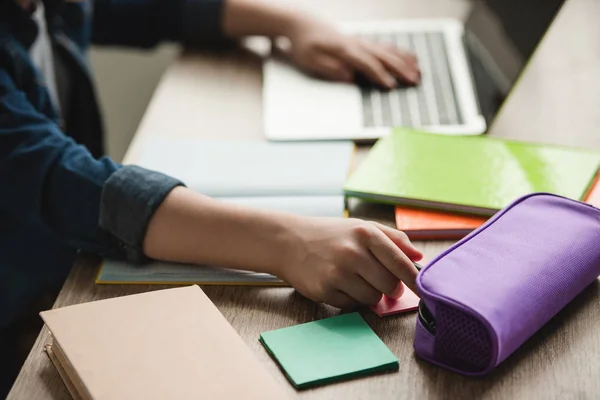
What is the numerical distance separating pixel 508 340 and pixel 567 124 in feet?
1.82

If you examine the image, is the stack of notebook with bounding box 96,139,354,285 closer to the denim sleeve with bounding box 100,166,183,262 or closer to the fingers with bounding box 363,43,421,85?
the denim sleeve with bounding box 100,166,183,262

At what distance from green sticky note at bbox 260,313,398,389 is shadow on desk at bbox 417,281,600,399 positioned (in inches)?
1.6

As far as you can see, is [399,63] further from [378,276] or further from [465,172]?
[378,276]

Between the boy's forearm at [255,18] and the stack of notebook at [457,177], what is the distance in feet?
1.33

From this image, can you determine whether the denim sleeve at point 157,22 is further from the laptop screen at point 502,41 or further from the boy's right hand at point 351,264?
the boy's right hand at point 351,264

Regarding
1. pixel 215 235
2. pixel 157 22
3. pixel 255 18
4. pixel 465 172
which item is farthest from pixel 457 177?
pixel 157 22

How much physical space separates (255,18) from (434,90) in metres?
0.34

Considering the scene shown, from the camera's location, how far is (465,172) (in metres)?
0.87

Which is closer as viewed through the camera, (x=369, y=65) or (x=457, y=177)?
(x=457, y=177)

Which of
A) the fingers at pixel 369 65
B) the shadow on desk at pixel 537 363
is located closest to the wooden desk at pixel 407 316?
the shadow on desk at pixel 537 363

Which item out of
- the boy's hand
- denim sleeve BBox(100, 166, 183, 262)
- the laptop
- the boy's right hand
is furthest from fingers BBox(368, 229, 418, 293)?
the boy's hand

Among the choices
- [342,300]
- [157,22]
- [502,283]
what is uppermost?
[502,283]

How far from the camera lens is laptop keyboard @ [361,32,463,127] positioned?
1056 mm

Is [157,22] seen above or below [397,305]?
below
